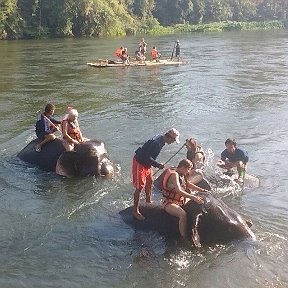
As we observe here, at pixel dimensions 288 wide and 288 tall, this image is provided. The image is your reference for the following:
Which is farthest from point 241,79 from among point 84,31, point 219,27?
point 219,27

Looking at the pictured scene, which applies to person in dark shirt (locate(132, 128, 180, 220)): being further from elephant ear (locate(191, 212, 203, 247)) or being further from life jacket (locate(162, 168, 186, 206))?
elephant ear (locate(191, 212, 203, 247))

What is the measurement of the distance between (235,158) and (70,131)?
409cm

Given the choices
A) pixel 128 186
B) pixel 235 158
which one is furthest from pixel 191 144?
pixel 128 186

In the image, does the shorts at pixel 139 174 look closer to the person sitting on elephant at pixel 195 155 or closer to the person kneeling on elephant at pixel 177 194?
the person kneeling on elephant at pixel 177 194

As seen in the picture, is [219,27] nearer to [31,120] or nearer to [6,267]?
[31,120]

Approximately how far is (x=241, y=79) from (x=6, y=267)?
2273cm

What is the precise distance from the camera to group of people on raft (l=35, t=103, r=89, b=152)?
41.8ft

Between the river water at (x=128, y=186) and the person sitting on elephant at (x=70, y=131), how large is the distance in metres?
0.93

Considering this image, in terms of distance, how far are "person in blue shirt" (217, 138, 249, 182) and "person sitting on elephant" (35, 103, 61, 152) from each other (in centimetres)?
438

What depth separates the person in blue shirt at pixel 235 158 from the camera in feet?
40.2

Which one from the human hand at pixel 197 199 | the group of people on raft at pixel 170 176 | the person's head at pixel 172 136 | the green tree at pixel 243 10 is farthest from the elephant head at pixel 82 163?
the green tree at pixel 243 10

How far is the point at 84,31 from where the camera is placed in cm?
6347

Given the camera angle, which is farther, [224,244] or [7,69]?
[7,69]

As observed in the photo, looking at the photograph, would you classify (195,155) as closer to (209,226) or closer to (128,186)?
(128,186)
